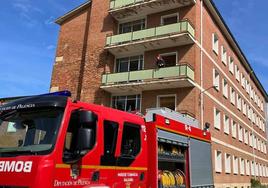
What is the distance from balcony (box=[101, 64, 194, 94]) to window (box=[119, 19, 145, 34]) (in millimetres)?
4447

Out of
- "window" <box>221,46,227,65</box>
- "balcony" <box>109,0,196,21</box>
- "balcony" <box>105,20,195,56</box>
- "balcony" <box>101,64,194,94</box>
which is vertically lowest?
"balcony" <box>101,64,194,94</box>

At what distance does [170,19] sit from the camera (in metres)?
25.1

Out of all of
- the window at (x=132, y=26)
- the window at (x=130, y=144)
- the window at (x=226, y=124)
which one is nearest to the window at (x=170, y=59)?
the window at (x=132, y=26)

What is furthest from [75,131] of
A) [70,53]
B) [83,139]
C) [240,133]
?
[240,133]

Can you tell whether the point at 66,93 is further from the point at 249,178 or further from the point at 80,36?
the point at 249,178

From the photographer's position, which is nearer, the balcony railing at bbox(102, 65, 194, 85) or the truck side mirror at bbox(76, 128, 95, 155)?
the truck side mirror at bbox(76, 128, 95, 155)

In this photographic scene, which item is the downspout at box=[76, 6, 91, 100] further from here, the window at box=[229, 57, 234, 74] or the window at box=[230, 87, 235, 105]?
the window at box=[230, 87, 235, 105]

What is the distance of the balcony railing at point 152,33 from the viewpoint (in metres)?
22.6

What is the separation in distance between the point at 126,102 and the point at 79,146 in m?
19.7

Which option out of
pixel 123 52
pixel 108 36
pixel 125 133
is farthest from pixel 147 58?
pixel 125 133

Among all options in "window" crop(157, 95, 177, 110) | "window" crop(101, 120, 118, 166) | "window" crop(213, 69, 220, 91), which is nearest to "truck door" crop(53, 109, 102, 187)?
"window" crop(101, 120, 118, 166)

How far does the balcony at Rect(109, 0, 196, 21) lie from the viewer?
24.3 metres

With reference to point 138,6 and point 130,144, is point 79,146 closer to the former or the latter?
point 130,144

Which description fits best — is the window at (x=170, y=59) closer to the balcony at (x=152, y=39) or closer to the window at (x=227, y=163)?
the balcony at (x=152, y=39)
